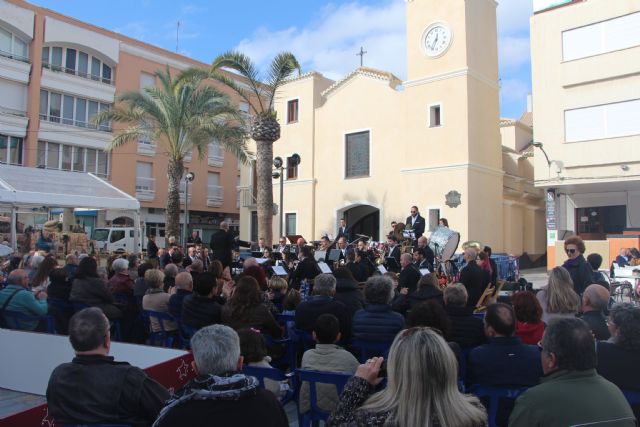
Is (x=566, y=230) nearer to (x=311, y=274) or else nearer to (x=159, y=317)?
(x=311, y=274)

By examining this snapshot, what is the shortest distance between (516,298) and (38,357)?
4885 millimetres

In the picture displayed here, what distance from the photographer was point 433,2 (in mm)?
23188

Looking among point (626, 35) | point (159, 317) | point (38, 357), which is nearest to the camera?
point (38, 357)

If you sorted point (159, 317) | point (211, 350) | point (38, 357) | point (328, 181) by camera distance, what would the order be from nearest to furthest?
1. point (211, 350)
2. point (38, 357)
3. point (159, 317)
4. point (328, 181)

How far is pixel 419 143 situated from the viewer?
917 inches

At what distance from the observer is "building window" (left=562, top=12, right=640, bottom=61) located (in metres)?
19.7

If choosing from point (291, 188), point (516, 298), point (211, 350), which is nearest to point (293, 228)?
point (291, 188)

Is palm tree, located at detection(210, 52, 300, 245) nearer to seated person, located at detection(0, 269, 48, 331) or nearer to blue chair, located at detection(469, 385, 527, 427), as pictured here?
seated person, located at detection(0, 269, 48, 331)

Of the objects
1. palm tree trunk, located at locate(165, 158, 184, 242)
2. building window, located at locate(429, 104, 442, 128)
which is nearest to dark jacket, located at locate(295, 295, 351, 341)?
palm tree trunk, located at locate(165, 158, 184, 242)

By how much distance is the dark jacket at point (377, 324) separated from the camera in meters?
5.00

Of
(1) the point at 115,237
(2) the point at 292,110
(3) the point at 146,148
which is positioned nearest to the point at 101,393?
(1) the point at 115,237

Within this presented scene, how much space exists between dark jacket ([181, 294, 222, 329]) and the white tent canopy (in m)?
10.7

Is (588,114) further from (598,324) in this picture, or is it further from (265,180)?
(598,324)

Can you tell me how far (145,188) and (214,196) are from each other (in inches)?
209
